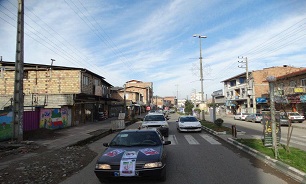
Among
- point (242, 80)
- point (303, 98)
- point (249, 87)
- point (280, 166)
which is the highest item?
point (242, 80)

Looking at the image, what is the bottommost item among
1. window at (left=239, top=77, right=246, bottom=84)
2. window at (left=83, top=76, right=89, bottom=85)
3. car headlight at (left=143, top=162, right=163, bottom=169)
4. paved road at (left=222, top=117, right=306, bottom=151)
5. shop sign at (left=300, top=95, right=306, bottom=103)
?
paved road at (left=222, top=117, right=306, bottom=151)

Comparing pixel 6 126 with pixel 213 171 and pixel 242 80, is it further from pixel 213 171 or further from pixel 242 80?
pixel 242 80

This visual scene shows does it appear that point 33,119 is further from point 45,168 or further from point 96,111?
point 96,111

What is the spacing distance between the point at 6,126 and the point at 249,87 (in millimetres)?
41093

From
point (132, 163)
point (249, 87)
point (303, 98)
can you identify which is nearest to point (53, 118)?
point (132, 163)

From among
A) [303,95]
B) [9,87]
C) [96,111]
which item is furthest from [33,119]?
[303,95]

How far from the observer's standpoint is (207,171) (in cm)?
677

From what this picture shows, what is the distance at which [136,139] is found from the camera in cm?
702

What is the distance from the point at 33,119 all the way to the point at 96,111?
17.9 m

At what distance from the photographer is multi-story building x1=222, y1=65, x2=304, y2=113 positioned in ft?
160

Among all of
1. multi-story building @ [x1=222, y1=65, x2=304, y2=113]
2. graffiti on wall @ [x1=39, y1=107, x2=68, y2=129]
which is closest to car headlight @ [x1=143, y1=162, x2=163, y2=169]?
graffiti on wall @ [x1=39, y1=107, x2=68, y2=129]

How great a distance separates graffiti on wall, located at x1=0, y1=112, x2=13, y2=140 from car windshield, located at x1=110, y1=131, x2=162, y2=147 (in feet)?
30.8

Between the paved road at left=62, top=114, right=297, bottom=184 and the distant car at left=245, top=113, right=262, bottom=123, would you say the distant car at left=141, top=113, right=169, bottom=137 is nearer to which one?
the paved road at left=62, top=114, right=297, bottom=184

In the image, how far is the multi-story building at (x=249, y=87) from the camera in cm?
4872
